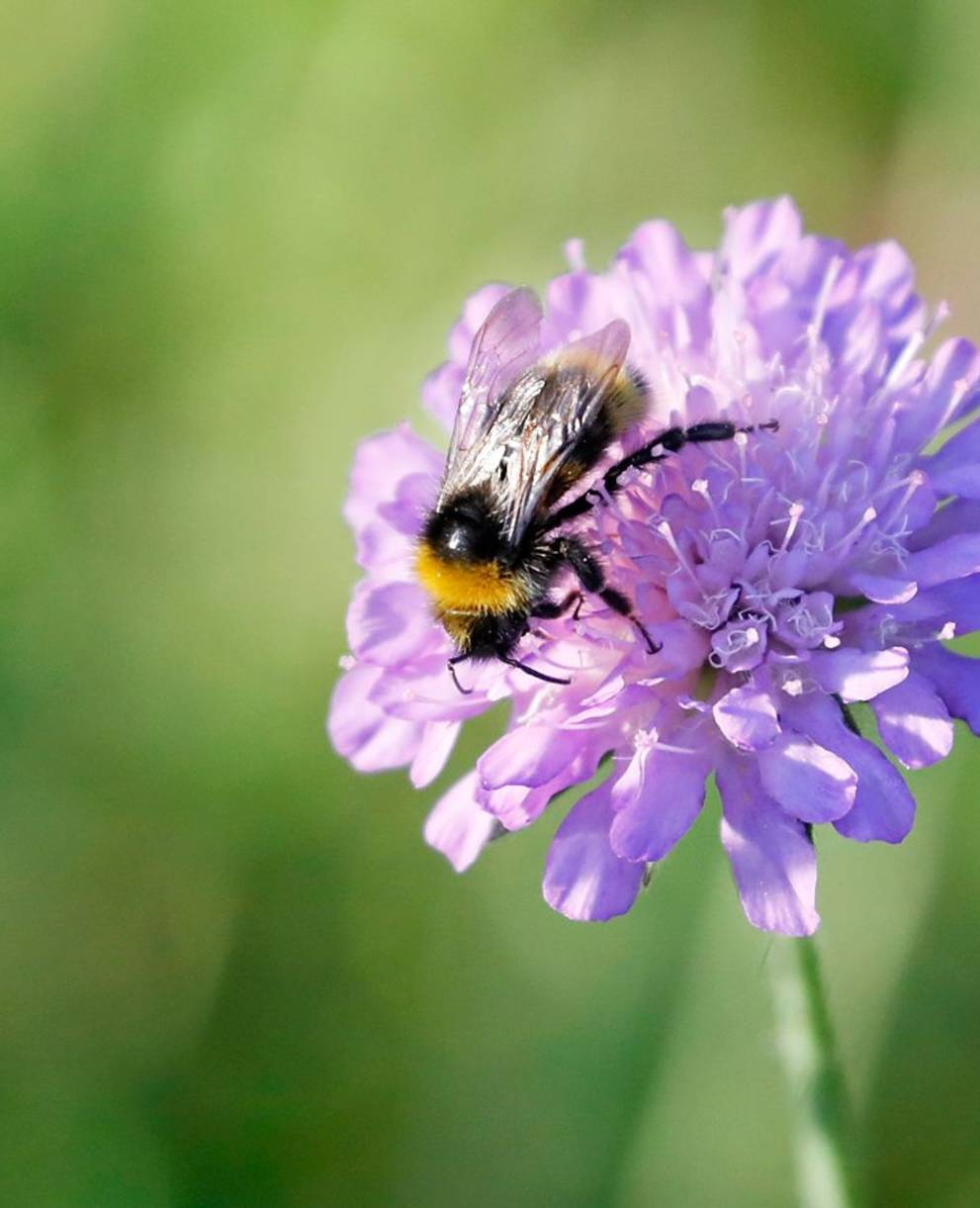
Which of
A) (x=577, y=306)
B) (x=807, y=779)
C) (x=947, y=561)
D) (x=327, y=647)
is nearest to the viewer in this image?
(x=807, y=779)

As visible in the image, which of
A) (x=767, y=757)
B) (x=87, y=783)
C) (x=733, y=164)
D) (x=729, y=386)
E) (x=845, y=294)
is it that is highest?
(x=733, y=164)

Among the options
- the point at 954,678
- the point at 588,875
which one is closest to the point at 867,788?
the point at 954,678

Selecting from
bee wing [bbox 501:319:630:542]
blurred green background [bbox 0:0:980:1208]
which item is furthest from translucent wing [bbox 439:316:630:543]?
blurred green background [bbox 0:0:980:1208]

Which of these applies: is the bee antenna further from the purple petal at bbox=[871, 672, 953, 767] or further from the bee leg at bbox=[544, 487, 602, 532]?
the purple petal at bbox=[871, 672, 953, 767]

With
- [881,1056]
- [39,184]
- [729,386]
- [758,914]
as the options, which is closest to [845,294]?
[729,386]

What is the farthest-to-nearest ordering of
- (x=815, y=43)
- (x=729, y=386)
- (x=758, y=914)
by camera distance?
1. (x=815, y=43)
2. (x=729, y=386)
3. (x=758, y=914)

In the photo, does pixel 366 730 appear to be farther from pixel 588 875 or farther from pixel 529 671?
pixel 588 875

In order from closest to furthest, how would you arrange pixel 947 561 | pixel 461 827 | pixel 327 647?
pixel 947 561 < pixel 461 827 < pixel 327 647

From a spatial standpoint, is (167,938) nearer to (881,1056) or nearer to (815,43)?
(881,1056)
